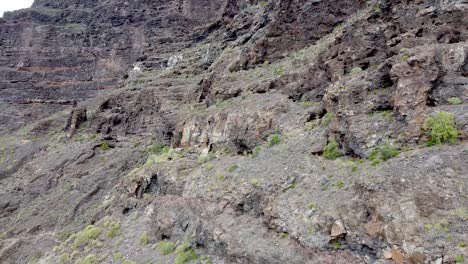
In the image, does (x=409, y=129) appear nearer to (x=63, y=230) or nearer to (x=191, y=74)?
(x=63, y=230)

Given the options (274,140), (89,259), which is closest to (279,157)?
(274,140)

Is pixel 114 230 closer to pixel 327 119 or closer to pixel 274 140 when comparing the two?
pixel 274 140

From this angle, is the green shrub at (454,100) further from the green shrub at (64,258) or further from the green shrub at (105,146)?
the green shrub at (105,146)

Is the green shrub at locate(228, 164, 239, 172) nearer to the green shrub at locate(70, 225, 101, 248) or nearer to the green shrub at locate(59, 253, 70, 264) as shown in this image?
the green shrub at locate(70, 225, 101, 248)

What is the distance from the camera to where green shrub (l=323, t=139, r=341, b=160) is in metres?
16.5

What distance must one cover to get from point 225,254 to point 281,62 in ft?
63.2

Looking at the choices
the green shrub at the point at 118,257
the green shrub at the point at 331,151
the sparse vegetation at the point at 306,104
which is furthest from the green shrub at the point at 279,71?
the green shrub at the point at 118,257

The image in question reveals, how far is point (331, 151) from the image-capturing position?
54.6 feet

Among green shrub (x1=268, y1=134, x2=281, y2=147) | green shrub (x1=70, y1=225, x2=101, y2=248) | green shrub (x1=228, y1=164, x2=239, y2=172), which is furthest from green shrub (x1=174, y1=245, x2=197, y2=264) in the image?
green shrub (x1=70, y1=225, x2=101, y2=248)

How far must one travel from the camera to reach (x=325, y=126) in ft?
61.7

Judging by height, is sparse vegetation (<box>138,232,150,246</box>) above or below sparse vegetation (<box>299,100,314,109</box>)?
below

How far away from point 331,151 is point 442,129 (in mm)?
4619

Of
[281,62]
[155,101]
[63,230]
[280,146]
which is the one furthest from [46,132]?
[280,146]

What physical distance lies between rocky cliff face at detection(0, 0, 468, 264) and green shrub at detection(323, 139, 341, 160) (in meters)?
0.07
